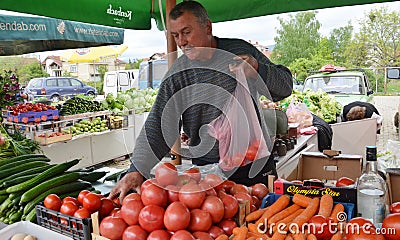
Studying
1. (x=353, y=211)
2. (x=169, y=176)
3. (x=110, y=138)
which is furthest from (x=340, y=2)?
(x=110, y=138)

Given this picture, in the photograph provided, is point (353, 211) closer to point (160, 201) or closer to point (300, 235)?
point (300, 235)

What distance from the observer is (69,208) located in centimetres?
131

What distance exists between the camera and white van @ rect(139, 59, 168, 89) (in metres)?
1.78

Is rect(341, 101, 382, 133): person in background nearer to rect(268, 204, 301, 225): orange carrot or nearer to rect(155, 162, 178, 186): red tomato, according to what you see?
rect(268, 204, 301, 225): orange carrot

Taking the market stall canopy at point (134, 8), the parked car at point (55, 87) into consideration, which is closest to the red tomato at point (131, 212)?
the market stall canopy at point (134, 8)

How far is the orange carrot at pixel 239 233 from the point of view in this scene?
3.51ft

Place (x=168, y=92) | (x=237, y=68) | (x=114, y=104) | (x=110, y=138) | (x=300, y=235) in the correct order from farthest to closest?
(x=114, y=104) → (x=110, y=138) → (x=168, y=92) → (x=237, y=68) → (x=300, y=235)

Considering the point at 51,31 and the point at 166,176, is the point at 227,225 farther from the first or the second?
the point at 51,31

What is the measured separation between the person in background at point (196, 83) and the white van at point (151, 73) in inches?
3.2

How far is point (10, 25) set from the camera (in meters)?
3.88

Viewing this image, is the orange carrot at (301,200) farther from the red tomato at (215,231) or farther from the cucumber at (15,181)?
the cucumber at (15,181)

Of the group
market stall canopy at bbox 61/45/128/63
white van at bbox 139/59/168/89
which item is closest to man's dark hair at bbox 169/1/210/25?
white van at bbox 139/59/168/89

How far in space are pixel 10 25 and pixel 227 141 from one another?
132 inches

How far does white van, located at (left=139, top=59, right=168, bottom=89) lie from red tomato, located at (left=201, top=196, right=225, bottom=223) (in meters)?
0.82
